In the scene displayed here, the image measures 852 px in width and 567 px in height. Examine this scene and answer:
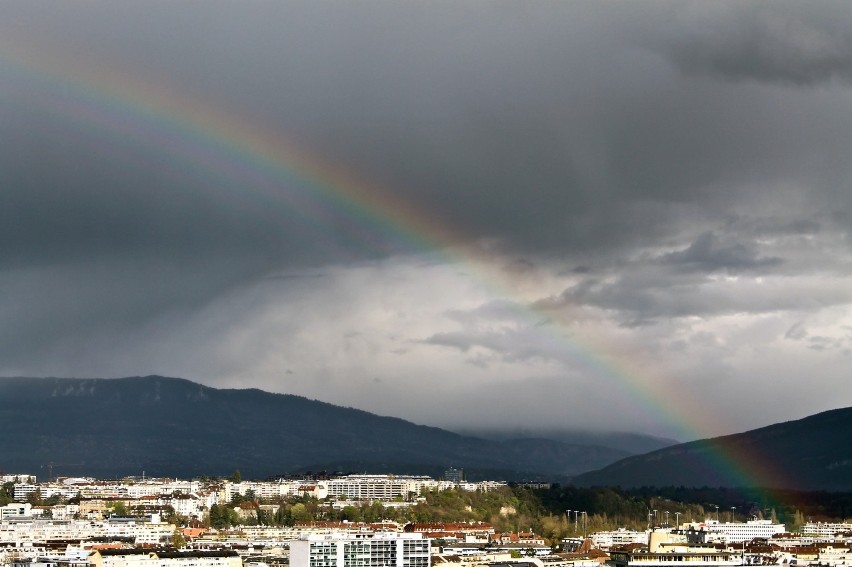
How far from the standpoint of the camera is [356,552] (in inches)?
3743

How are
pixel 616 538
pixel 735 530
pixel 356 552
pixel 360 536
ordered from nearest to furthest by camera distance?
pixel 356 552 → pixel 360 536 → pixel 616 538 → pixel 735 530

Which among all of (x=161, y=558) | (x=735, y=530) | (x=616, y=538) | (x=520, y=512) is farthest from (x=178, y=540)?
(x=735, y=530)

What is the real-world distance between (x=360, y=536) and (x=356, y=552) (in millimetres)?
3765

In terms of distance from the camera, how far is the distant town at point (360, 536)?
338 ft

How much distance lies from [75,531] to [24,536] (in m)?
7.87

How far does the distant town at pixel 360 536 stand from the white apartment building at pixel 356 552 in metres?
0.08

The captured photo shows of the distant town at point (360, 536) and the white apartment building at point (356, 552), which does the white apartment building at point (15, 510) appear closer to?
the distant town at point (360, 536)

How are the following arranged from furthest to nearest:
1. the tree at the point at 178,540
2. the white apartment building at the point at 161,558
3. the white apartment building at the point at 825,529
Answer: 1. the white apartment building at the point at 825,529
2. the tree at the point at 178,540
3. the white apartment building at the point at 161,558

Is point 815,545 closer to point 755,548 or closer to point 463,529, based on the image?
point 755,548

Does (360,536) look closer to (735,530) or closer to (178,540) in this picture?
(178,540)

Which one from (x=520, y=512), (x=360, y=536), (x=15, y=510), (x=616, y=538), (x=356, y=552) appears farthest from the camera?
(x=520, y=512)

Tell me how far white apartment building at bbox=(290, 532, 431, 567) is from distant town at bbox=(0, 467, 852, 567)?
77 mm

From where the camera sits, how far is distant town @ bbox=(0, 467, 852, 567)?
102875 millimetres

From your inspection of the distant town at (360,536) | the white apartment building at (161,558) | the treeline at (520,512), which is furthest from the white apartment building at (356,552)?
the treeline at (520,512)
